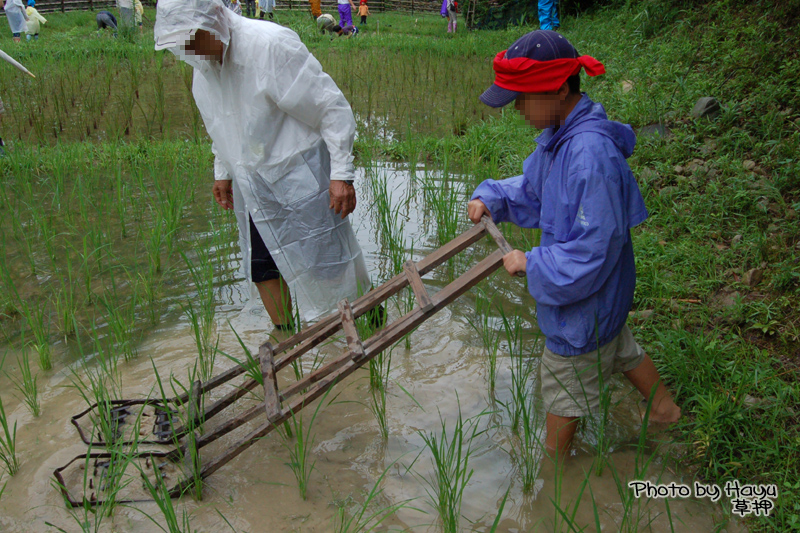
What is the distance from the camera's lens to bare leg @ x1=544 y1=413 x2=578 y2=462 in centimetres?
190

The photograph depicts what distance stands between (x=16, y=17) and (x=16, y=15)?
5cm

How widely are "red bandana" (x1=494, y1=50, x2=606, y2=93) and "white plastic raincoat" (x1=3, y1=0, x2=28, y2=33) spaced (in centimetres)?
1332

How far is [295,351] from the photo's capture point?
1999mm

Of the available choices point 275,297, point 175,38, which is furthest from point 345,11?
point 175,38

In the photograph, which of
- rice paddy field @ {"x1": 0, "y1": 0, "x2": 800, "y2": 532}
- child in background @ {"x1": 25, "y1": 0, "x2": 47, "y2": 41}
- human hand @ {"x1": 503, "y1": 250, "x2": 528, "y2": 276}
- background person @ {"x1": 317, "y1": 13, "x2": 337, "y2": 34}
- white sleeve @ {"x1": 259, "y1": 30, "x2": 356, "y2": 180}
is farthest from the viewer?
background person @ {"x1": 317, "y1": 13, "x2": 337, "y2": 34}

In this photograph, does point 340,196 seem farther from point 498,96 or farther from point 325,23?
point 325,23

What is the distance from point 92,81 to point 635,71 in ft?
20.0

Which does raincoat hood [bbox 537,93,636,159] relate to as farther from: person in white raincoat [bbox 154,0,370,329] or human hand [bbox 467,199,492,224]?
person in white raincoat [bbox 154,0,370,329]

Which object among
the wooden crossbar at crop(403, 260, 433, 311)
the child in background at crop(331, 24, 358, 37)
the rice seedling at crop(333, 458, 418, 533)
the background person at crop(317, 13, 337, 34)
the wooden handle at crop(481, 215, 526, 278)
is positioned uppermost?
the background person at crop(317, 13, 337, 34)

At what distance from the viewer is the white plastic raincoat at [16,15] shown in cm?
1152

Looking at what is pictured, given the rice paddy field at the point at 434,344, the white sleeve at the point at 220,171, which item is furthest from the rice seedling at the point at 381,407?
the white sleeve at the point at 220,171

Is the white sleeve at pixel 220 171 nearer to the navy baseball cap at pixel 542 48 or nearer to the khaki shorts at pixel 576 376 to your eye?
the navy baseball cap at pixel 542 48

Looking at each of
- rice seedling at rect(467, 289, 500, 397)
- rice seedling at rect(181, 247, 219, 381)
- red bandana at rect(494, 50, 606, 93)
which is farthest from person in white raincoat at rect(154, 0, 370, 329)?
red bandana at rect(494, 50, 606, 93)

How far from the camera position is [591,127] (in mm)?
1685
